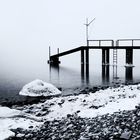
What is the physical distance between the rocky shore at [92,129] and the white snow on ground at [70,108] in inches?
22.7

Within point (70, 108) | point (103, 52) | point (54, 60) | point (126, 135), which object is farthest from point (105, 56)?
point (126, 135)

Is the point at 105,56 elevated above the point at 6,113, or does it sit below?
above

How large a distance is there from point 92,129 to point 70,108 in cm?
486

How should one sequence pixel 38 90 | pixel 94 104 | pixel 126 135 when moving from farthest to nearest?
1. pixel 38 90
2. pixel 94 104
3. pixel 126 135

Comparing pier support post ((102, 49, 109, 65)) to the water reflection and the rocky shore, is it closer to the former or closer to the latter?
the water reflection

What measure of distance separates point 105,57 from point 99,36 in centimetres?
9274

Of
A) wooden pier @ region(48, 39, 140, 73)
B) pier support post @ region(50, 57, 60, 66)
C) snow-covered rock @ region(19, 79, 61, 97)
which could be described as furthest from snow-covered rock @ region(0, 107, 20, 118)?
pier support post @ region(50, 57, 60, 66)

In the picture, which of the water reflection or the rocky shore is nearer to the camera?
the rocky shore

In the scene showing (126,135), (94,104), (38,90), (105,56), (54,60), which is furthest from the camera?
(54,60)

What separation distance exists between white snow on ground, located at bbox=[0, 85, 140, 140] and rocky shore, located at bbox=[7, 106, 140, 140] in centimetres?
58

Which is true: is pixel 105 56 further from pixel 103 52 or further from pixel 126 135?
pixel 126 135

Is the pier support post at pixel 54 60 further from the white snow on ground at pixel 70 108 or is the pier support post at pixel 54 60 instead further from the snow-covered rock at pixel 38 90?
the white snow on ground at pixel 70 108

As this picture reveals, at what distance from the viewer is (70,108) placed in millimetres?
16125

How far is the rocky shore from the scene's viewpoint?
10663 mm
